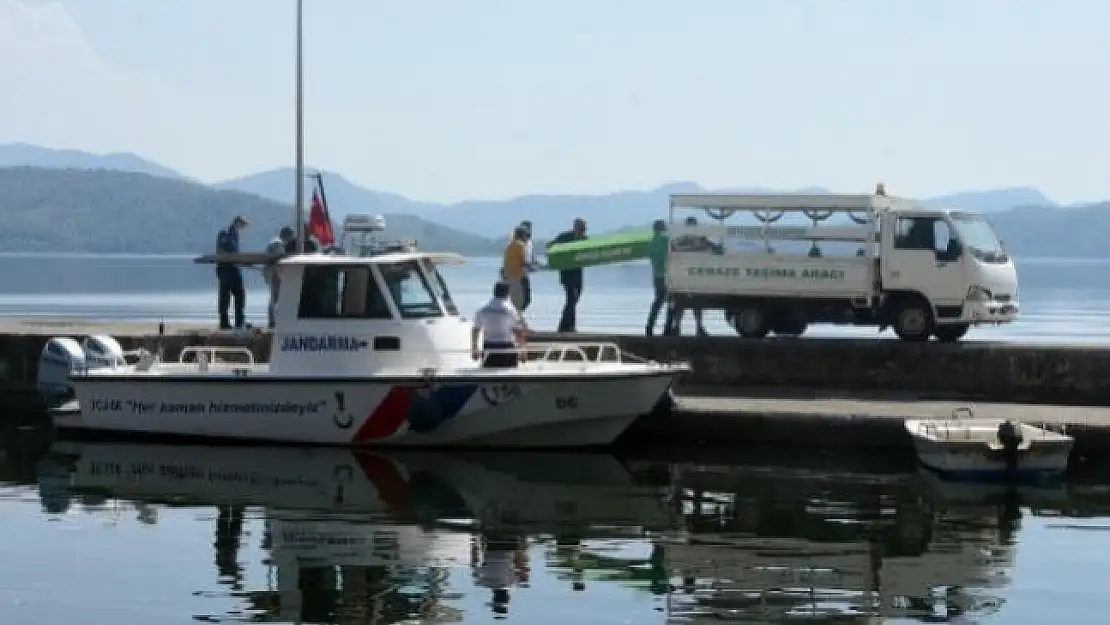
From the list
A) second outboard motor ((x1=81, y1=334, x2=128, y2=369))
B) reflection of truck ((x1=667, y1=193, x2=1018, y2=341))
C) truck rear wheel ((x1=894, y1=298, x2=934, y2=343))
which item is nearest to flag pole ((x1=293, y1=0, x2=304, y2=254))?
second outboard motor ((x1=81, y1=334, x2=128, y2=369))

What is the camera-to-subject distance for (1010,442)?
19.7 m

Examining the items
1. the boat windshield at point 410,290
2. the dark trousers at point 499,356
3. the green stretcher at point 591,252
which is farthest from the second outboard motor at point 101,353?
the green stretcher at point 591,252

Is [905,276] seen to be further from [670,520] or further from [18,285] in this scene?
[18,285]

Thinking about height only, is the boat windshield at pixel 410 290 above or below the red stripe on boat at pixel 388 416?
above

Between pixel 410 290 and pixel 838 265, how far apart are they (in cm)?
662

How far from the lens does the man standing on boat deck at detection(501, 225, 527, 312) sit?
26.6 meters

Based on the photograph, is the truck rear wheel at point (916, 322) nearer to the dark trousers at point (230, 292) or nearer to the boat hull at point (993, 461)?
the boat hull at point (993, 461)

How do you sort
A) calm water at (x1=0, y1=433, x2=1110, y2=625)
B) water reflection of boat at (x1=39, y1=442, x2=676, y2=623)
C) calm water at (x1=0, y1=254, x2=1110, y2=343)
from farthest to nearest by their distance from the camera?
calm water at (x1=0, y1=254, x2=1110, y2=343), water reflection of boat at (x1=39, y1=442, x2=676, y2=623), calm water at (x1=0, y1=433, x2=1110, y2=625)

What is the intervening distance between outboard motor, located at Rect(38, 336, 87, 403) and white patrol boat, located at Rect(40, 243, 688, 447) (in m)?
0.90

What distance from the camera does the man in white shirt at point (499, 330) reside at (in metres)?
21.9

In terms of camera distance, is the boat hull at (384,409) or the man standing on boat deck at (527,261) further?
the man standing on boat deck at (527,261)

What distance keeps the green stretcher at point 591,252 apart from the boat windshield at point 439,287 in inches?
218

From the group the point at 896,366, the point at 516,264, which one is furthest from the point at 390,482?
the point at 896,366

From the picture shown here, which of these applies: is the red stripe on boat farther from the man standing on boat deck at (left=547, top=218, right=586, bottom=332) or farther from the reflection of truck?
the reflection of truck
